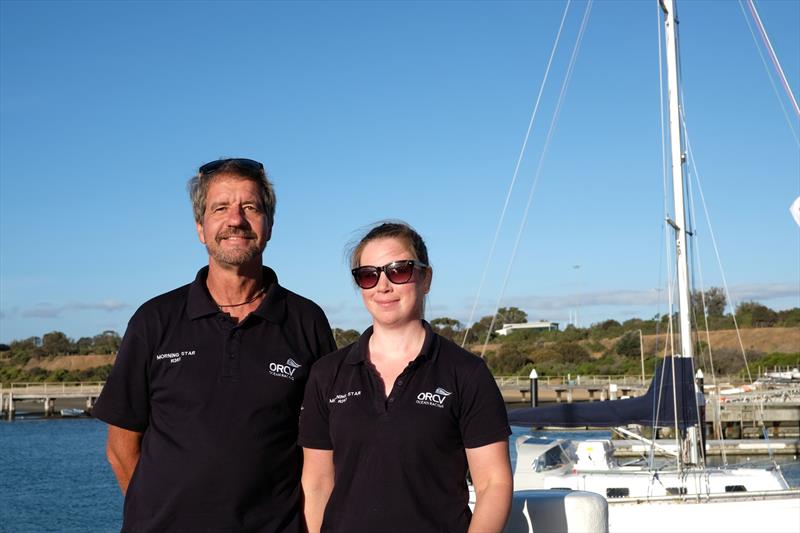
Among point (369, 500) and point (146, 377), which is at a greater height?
point (146, 377)

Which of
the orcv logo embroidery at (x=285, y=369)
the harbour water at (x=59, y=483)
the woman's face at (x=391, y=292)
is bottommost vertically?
the harbour water at (x=59, y=483)

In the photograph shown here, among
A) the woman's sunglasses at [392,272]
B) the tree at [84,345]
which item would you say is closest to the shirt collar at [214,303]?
the woman's sunglasses at [392,272]

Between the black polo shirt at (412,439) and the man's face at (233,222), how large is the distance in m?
0.76

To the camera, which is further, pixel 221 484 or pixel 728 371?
pixel 728 371

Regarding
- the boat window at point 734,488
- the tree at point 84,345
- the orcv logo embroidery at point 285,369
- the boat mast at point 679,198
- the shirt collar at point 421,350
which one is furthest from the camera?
the tree at point 84,345

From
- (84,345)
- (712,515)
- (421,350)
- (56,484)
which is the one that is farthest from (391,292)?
(84,345)

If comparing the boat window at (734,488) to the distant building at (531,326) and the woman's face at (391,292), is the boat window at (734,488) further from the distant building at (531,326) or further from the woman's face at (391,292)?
the distant building at (531,326)

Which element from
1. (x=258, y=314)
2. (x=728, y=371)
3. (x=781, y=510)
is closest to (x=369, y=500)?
(x=258, y=314)

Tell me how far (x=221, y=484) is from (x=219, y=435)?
0.18 meters

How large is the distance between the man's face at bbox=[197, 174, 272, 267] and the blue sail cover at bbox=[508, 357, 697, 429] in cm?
1278

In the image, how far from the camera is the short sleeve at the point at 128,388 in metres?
3.86

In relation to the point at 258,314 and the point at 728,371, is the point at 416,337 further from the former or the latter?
the point at 728,371

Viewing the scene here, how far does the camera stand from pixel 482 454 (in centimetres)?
338

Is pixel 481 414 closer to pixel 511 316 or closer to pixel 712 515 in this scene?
pixel 712 515
